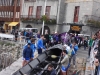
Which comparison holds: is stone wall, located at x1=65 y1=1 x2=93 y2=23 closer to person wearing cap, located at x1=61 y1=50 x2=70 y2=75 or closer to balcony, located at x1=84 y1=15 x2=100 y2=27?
balcony, located at x1=84 y1=15 x2=100 y2=27

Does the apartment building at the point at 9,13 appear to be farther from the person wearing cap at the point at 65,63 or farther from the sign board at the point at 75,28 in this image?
the person wearing cap at the point at 65,63

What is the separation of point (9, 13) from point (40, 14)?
53.3 ft

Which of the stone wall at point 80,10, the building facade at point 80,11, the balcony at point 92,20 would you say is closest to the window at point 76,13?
the building facade at point 80,11

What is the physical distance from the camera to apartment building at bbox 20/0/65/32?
44781 mm

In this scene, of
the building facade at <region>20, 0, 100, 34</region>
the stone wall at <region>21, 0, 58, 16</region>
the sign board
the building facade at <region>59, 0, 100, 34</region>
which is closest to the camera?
the building facade at <region>59, 0, 100, 34</region>

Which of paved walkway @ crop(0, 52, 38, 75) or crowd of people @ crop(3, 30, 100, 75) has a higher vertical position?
crowd of people @ crop(3, 30, 100, 75)

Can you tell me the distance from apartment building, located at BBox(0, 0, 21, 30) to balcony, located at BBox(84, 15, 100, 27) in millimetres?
21156

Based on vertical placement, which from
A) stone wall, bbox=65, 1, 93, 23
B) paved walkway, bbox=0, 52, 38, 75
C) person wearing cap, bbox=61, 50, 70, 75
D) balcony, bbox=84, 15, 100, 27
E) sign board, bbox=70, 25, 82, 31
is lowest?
paved walkway, bbox=0, 52, 38, 75

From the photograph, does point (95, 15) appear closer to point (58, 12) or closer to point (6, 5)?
point (58, 12)

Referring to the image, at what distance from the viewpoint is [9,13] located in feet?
205

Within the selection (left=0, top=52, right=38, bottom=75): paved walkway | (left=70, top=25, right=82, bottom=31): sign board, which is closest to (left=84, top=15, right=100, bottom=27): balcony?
(left=70, top=25, right=82, bottom=31): sign board

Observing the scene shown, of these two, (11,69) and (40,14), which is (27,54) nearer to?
(11,69)

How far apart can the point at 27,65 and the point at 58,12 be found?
2976cm

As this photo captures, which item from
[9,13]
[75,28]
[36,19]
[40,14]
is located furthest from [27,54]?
[9,13]
